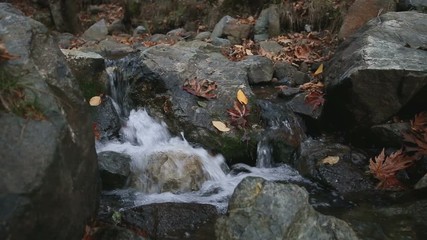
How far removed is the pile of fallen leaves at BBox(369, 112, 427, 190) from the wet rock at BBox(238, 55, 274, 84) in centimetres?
259

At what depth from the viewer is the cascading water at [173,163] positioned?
4.91m

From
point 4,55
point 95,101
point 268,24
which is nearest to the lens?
point 4,55

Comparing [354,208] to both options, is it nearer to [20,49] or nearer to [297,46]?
[20,49]

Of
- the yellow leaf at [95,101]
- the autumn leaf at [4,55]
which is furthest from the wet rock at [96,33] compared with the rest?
the autumn leaf at [4,55]

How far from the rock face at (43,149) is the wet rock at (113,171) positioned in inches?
45.3

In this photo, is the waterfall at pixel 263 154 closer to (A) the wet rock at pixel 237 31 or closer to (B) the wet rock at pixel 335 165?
(B) the wet rock at pixel 335 165

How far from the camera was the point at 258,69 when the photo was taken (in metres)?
7.50

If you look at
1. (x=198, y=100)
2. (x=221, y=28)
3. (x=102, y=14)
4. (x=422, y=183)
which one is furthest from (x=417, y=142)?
(x=102, y=14)

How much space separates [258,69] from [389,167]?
117 inches

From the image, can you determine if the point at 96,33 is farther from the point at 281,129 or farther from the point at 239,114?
the point at 281,129

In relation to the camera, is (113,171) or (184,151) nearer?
(113,171)

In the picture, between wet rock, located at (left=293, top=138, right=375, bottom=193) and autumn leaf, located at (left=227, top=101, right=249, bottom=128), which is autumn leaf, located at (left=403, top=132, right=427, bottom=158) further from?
autumn leaf, located at (left=227, top=101, right=249, bottom=128)

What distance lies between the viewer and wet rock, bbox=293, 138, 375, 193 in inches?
204

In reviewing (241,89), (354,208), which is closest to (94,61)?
(241,89)
